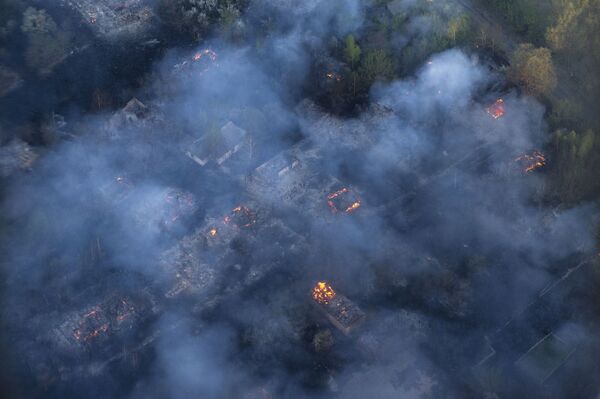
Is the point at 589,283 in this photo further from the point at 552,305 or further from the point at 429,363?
the point at 429,363

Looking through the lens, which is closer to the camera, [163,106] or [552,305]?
[552,305]

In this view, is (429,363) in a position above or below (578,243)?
below

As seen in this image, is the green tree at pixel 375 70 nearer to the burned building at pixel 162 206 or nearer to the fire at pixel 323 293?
the burned building at pixel 162 206

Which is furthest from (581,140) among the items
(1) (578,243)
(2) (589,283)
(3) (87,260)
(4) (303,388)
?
(3) (87,260)

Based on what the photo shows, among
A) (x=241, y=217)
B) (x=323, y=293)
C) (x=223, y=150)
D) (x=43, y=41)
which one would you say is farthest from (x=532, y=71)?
(x=43, y=41)

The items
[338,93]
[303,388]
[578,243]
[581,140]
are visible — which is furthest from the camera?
[338,93]

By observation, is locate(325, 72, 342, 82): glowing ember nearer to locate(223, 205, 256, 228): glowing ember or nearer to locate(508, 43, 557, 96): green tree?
locate(508, 43, 557, 96): green tree

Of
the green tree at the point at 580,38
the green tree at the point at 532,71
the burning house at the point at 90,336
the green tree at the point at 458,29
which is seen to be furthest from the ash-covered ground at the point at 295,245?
the green tree at the point at 580,38
